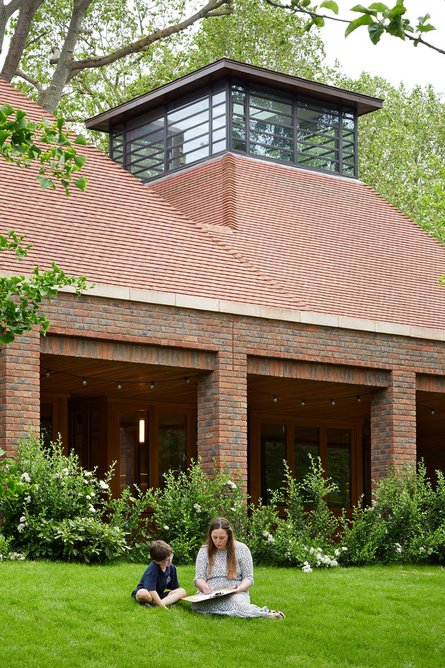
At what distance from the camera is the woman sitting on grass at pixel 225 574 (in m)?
10.6

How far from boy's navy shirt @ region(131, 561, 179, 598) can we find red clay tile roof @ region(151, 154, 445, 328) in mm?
6967

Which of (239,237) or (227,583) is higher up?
(239,237)

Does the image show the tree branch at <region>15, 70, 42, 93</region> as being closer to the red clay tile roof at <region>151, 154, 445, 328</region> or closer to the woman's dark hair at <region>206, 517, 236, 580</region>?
the red clay tile roof at <region>151, 154, 445, 328</region>

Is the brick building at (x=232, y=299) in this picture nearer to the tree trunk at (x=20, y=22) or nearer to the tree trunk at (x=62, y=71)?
the tree trunk at (x=62, y=71)

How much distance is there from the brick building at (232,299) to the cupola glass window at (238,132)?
0.14 feet

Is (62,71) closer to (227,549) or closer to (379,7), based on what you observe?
(227,549)

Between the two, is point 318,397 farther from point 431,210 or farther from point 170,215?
point 431,210

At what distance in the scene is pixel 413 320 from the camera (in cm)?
1906

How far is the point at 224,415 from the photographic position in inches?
631

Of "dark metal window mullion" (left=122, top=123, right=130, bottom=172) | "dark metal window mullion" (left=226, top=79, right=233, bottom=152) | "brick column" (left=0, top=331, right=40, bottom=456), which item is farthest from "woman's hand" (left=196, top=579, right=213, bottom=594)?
"dark metal window mullion" (left=122, top=123, right=130, bottom=172)

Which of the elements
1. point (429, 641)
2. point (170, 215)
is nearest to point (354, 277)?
point (170, 215)

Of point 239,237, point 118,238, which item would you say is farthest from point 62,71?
point 118,238

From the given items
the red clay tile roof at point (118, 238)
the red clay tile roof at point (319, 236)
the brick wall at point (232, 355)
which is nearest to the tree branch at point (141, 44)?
the red clay tile roof at point (319, 236)

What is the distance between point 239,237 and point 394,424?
420cm
